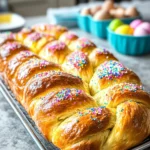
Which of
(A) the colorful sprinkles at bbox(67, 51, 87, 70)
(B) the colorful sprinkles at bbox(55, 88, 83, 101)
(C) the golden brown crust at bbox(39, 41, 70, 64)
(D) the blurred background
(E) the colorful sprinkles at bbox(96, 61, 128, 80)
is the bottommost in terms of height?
(D) the blurred background

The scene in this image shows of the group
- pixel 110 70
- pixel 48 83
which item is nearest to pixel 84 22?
pixel 110 70

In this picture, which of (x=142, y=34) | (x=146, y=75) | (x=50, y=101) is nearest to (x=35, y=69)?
(x=50, y=101)

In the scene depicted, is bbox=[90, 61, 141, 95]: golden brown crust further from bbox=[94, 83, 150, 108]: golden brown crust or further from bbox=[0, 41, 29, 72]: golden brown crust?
bbox=[0, 41, 29, 72]: golden brown crust

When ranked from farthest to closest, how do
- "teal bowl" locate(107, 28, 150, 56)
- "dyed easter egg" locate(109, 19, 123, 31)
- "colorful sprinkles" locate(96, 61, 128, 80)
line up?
"dyed easter egg" locate(109, 19, 123, 31) → "teal bowl" locate(107, 28, 150, 56) → "colorful sprinkles" locate(96, 61, 128, 80)

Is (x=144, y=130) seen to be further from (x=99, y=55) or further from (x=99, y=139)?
(x=99, y=55)

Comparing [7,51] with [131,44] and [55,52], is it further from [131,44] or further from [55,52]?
[131,44]

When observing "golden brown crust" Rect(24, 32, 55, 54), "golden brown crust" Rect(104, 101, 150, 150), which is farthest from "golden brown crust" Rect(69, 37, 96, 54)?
"golden brown crust" Rect(104, 101, 150, 150)

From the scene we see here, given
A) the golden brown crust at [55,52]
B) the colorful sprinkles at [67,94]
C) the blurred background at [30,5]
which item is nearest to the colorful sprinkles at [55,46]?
the golden brown crust at [55,52]
